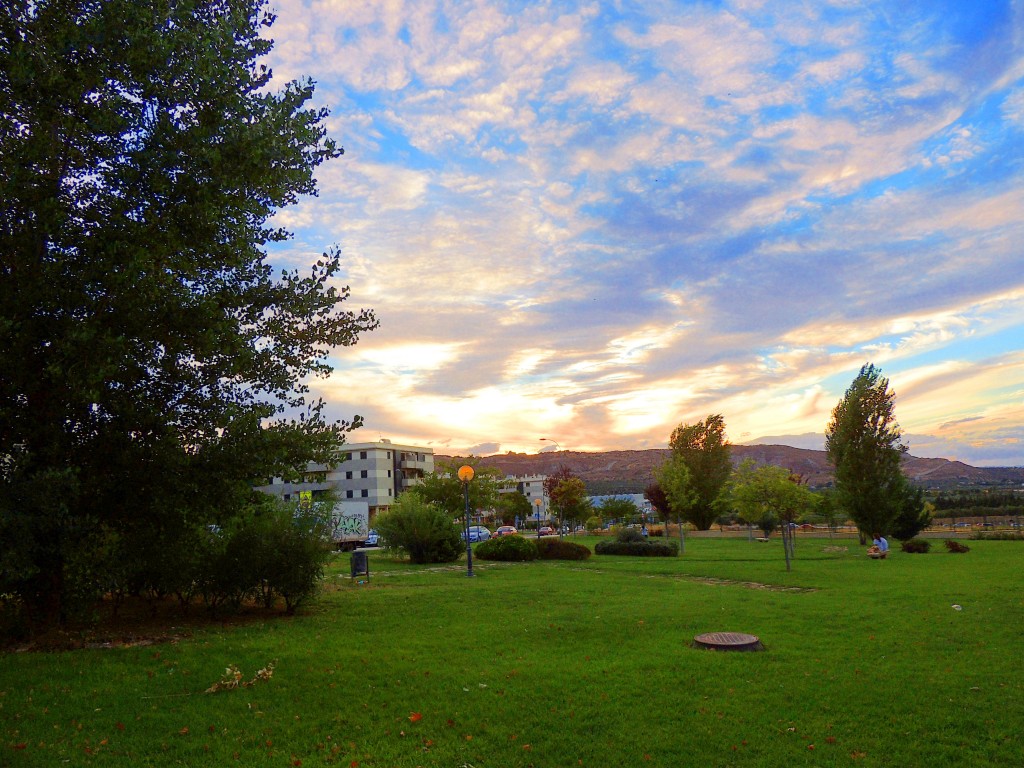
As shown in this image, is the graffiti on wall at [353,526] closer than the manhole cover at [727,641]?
No

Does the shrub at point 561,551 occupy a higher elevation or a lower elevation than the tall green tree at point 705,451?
lower

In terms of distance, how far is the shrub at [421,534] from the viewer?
92.0ft

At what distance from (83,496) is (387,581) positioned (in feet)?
36.2

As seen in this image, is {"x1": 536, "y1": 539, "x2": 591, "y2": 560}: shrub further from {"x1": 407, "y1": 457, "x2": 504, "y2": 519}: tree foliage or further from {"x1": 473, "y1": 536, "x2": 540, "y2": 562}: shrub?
{"x1": 407, "y1": 457, "x2": 504, "y2": 519}: tree foliage

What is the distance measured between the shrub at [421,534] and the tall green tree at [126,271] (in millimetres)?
17600

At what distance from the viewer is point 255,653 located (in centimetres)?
924

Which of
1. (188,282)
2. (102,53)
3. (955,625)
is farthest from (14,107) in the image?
(955,625)

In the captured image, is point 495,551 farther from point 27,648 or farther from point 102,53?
point 102,53

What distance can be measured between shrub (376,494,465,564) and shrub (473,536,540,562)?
1.40 m

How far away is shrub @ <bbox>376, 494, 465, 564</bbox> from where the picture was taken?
2805cm

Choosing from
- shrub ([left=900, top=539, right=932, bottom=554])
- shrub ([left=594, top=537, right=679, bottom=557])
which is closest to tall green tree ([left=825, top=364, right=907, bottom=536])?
shrub ([left=900, top=539, right=932, bottom=554])

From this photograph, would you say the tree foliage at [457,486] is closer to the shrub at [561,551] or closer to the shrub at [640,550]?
the shrub at [561,551]

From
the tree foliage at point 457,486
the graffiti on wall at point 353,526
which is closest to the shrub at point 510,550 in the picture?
the tree foliage at point 457,486

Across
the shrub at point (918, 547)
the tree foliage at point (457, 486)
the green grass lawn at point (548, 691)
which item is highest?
the tree foliage at point (457, 486)
